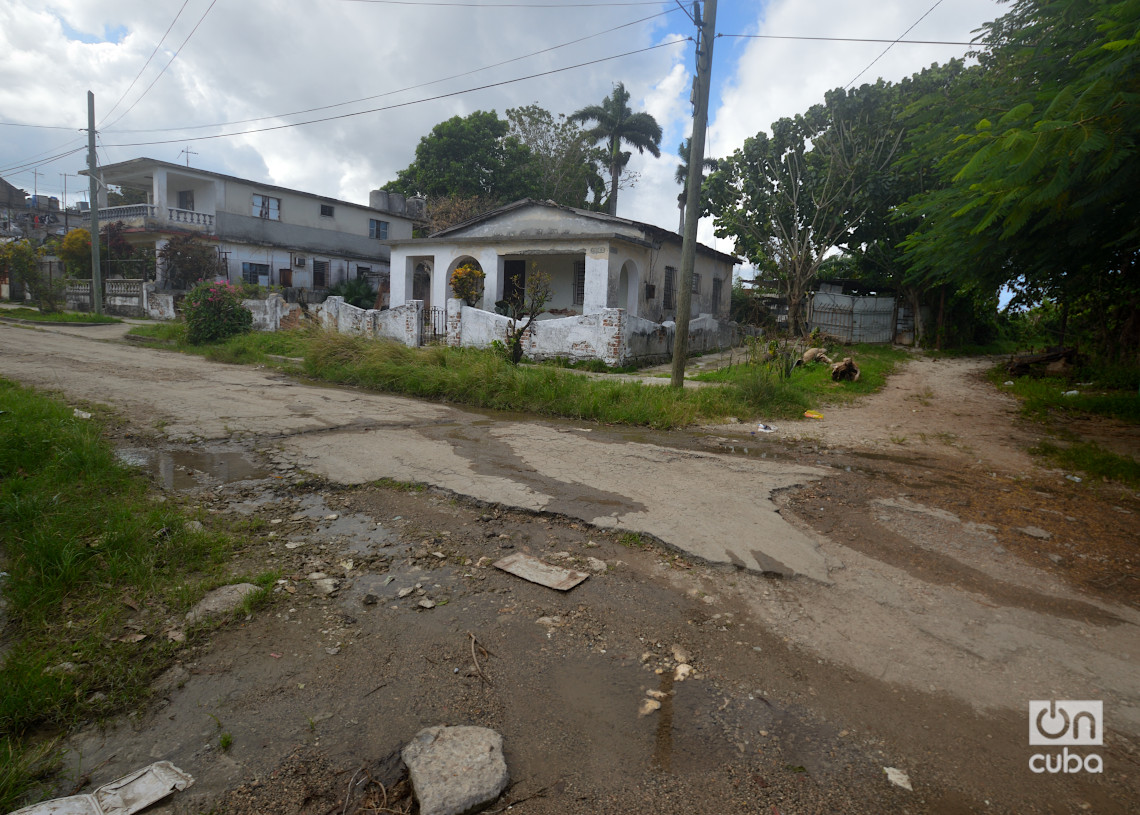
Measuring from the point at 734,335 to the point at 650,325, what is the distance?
6.66m

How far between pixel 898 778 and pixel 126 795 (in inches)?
98.7

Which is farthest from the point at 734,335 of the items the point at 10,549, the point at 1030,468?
the point at 10,549

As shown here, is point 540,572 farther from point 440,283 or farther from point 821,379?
point 440,283

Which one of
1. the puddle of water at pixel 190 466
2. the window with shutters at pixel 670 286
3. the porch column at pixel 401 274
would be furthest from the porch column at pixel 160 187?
the puddle of water at pixel 190 466

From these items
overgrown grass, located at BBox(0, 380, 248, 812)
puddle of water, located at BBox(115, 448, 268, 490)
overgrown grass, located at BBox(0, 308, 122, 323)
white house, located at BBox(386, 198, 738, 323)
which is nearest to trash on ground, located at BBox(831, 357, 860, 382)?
white house, located at BBox(386, 198, 738, 323)

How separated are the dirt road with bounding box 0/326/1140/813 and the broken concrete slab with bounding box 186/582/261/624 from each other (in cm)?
19

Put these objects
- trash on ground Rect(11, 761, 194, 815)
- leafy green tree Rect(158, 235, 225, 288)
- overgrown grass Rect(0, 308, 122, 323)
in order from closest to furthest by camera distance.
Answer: trash on ground Rect(11, 761, 194, 815)
overgrown grass Rect(0, 308, 122, 323)
leafy green tree Rect(158, 235, 225, 288)

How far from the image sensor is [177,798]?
1968 millimetres

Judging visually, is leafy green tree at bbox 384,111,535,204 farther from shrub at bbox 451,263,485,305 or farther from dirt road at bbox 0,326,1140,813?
dirt road at bbox 0,326,1140,813

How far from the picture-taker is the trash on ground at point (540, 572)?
133 inches

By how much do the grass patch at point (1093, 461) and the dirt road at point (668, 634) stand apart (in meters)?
0.64

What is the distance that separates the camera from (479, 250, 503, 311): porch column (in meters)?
17.9

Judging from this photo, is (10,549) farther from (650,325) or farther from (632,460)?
(650,325)

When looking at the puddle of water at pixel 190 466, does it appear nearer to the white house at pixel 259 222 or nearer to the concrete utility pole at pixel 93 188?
the white house at pixel 259 222
